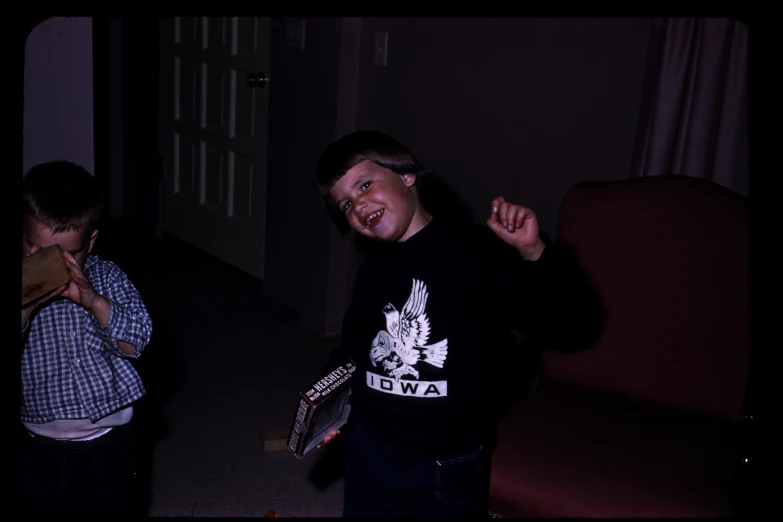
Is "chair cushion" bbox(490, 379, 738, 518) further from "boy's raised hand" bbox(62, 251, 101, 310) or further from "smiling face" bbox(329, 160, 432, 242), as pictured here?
"boy's raised hand" bbox(62, 251, 101, 310)

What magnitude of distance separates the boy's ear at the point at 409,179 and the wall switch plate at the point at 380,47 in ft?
7.11

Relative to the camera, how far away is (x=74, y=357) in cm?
199

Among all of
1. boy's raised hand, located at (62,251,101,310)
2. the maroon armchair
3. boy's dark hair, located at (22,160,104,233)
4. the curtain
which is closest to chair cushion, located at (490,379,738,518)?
the maroon armchair

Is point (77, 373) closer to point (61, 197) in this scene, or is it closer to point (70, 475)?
point (70, 475)

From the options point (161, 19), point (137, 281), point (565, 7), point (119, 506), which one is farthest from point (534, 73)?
point (161, 19)

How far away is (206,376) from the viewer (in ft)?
12.8

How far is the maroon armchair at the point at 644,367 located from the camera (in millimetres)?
2033

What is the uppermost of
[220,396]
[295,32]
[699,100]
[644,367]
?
[295,32]

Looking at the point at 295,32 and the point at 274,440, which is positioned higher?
the point at 295,32

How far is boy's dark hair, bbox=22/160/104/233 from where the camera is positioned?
188 centimetres

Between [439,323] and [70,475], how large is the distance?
0.94 m

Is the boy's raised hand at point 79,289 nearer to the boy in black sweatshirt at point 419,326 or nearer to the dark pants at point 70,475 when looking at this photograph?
the dark pants at point 70,475

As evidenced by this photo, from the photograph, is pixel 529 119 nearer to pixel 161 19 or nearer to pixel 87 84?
pixel 87 84

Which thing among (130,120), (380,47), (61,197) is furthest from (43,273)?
(130,120)
